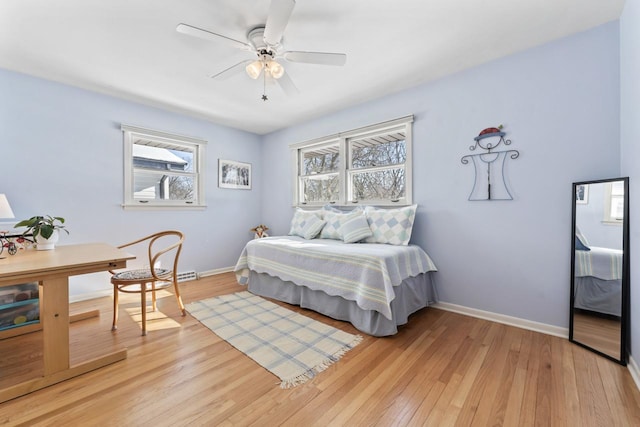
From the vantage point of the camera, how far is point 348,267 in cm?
240

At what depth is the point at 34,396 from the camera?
1.47 meters

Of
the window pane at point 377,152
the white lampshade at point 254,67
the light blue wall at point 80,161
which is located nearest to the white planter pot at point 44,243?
the light blue wall at point 80,161

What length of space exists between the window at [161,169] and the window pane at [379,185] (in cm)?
242

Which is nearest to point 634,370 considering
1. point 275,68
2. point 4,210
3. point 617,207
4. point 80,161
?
point 617,207

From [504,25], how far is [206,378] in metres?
3.30

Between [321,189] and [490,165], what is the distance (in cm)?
229

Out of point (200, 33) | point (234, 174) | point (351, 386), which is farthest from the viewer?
point (234, 174)

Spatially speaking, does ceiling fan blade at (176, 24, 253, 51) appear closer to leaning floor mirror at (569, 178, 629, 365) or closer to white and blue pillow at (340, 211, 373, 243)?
white and blue pillow at (340, 211, 373, 243)

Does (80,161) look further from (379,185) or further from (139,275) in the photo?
(379,185)

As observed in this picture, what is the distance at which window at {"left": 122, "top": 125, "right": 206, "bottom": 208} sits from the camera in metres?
3.45

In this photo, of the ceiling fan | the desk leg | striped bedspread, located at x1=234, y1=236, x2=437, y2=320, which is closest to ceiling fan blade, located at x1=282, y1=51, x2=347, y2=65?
the ceiling fan

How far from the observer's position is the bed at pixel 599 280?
184 cm

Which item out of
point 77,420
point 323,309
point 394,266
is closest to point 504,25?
point 394,266

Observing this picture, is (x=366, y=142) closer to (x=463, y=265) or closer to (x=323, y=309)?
(x=463, y=265)
